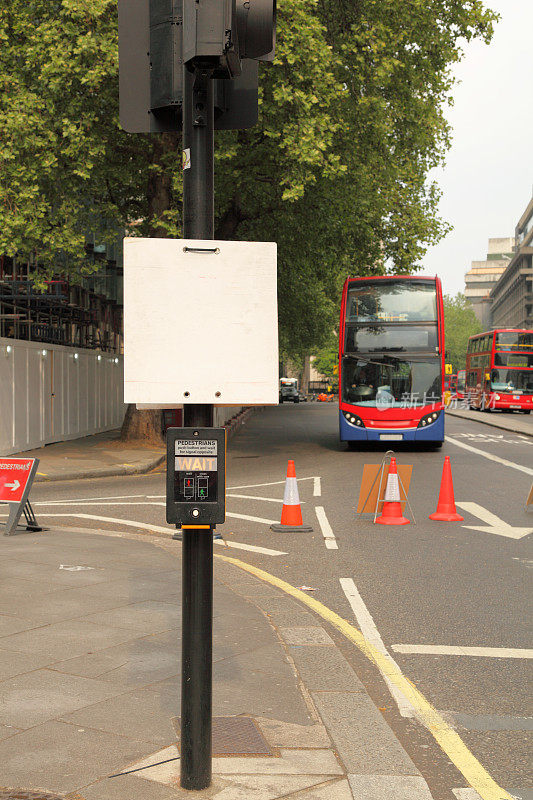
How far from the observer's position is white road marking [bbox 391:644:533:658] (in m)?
5.80

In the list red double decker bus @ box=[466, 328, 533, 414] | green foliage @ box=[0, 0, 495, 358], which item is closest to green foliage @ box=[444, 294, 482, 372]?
red double decker bus @ box=[466, 328, 533, 414]

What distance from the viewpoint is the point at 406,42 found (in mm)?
23906

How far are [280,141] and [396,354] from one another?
19.5 ft

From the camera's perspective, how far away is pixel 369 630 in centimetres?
638

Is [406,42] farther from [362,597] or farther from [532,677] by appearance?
[532,677]

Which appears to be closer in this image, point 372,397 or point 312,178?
Answer: point 312,178

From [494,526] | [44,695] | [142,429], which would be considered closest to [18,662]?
[44,695]

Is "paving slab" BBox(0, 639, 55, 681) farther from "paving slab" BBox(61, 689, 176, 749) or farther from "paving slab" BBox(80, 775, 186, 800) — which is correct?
"paving slab" BBox(80, 775, 186, 800)

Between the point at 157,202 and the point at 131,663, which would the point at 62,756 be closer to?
the point at 131,663

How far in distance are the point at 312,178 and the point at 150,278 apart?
17.1 meters

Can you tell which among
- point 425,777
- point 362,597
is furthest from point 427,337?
point 425,777

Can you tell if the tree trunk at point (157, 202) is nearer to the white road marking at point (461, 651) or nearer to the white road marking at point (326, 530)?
the white road marking at point (326, 530)

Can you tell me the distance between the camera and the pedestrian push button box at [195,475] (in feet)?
11.6

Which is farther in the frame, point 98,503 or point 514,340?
point 514,340
